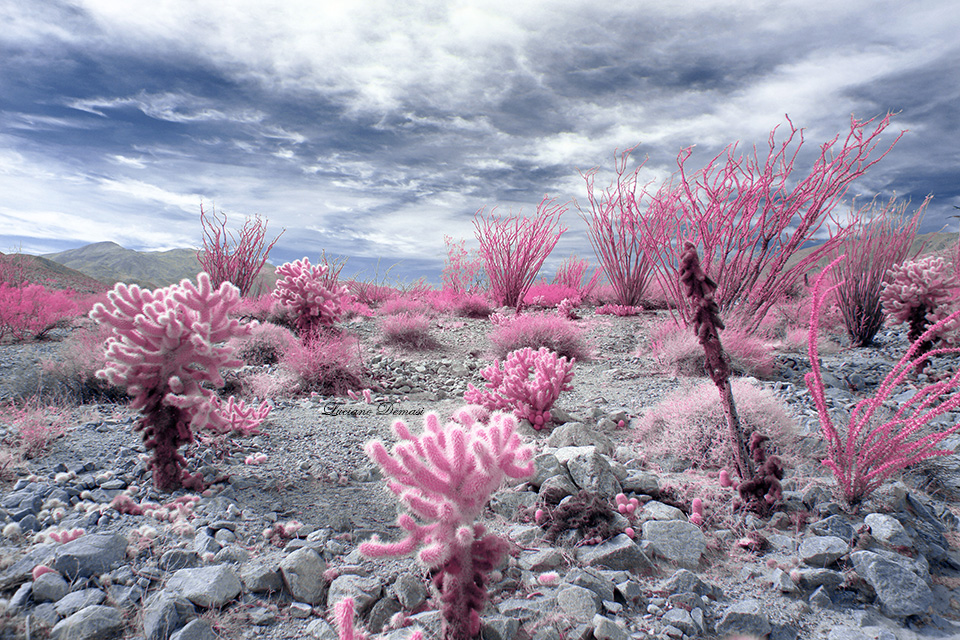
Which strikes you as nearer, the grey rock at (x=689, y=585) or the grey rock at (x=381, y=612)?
the grey rock at (x=381, y=612)

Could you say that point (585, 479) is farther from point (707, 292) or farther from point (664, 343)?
point (664, 343)

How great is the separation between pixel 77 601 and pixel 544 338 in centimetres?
513

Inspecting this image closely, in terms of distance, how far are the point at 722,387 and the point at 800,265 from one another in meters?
4.34

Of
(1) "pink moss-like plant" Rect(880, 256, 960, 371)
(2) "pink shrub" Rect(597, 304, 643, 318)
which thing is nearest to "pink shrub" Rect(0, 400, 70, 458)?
(2) "pink shrub" Rect(597, 304, 643, 318)

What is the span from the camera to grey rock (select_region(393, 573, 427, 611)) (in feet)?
5.89

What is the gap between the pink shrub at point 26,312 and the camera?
7.25 metres

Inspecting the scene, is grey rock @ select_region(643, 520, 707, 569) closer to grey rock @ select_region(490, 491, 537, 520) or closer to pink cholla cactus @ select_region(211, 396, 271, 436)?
grey rock @ select_region(490, 491, 537, 520)

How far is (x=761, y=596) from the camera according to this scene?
1913 mm

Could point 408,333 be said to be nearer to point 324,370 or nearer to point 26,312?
point 324,370

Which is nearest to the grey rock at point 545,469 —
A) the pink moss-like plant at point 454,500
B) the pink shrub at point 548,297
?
the pink moss-like plant at point 454,500

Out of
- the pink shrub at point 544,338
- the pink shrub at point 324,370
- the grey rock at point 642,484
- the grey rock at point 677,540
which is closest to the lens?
the grey rock at point 677,540

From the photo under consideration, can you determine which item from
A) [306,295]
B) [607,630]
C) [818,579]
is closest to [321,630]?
[607,630]

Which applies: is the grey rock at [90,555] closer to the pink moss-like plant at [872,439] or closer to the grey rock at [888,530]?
the pink moss-like plant at [872,439]

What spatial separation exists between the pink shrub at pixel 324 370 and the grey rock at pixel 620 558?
339 cm
